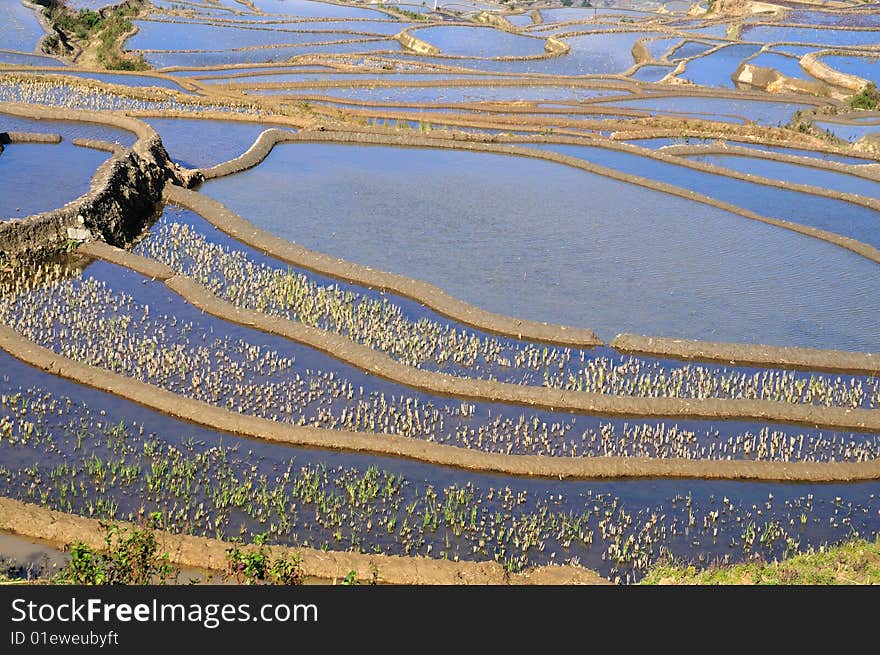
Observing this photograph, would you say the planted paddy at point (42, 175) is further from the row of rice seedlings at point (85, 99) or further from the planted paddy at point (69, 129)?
the row of rice seedlings at point (85, 99)

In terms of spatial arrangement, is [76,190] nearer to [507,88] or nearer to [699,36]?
[507,88]

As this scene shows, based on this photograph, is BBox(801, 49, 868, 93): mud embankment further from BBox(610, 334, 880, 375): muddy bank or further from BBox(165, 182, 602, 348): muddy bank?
BBox(165, 182, 602, 348): muddy bank

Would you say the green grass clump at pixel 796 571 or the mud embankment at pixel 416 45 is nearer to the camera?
the green grass clump at pixel 796 571

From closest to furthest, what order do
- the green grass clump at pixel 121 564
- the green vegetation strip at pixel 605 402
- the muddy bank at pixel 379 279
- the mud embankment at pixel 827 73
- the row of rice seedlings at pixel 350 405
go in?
1. the green grass clump at pixel 121 564
2. the row of rice seedlings at pixel 350 405
3. the green vegetation strip at pixel 605 402
4. the muddy bank at pixel 379 279
5. the mud embankment at pixel 827 73

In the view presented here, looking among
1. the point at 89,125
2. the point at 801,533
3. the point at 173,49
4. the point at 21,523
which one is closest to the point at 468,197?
the point at 89,125

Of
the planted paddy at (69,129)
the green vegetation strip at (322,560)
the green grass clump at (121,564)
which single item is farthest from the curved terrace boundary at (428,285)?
the green grass clump at (121,564)
